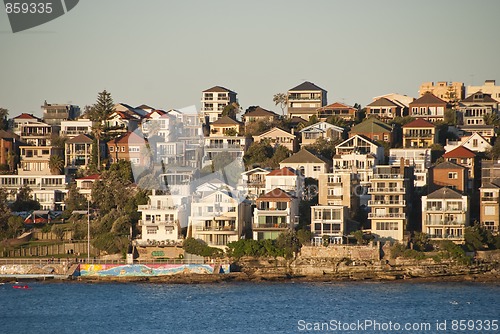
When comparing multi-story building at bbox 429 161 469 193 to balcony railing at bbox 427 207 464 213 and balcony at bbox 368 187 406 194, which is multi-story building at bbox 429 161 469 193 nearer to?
balcony railing at bbox 427 207 464 213

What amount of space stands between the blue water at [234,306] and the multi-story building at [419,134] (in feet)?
80.1

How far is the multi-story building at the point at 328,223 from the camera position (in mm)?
69188

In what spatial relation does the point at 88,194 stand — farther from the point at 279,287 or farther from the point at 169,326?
the point at 169,326

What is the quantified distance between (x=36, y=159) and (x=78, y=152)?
3.14 metres

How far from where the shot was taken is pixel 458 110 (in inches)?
3844

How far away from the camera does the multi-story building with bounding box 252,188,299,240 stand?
2756 inches

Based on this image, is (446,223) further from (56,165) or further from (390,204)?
(56,165)

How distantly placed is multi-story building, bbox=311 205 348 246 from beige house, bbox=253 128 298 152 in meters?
19.9

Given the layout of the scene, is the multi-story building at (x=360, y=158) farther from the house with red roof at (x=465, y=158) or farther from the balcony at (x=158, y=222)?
the balcony at (x=158, y=222)

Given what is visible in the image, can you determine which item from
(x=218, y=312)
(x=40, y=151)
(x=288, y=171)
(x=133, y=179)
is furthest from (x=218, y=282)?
(x=40, y=151)

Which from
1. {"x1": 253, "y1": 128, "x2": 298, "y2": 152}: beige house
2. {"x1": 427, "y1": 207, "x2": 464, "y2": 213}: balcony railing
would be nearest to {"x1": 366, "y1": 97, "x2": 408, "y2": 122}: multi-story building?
{"x1": 253, "y1": 128, "x2": 298, "y2": 152}: beige house

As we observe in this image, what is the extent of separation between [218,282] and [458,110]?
125 ft

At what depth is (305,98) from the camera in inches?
4048

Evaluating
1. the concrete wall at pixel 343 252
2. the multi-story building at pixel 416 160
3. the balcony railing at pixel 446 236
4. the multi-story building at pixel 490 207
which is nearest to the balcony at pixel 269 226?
the concrete wall at pixel 343 252
